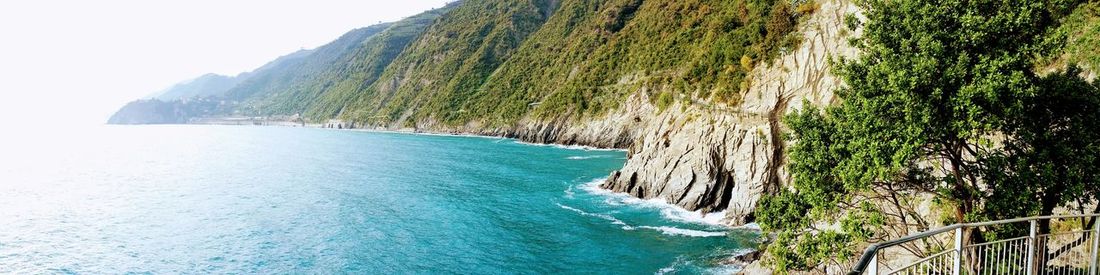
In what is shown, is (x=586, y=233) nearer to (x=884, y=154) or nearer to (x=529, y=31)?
(x=884, y=154)

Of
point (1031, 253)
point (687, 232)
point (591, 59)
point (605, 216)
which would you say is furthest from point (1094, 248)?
point (591, 59)

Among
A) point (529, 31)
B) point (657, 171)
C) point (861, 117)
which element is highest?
point (529, 31)

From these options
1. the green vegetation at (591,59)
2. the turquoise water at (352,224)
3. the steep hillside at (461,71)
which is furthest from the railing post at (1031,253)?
the steep hillside at (461,71)

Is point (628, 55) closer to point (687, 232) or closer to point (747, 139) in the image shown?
point (747, 139)

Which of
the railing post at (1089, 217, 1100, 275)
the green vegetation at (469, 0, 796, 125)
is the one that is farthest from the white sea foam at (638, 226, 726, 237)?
the railing post at (1089, 217, 1100, 275)

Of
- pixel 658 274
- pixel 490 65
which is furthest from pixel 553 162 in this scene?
pixel 490 65

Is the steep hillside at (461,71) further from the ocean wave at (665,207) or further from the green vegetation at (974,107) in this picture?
the green vegetation at (974,107)
